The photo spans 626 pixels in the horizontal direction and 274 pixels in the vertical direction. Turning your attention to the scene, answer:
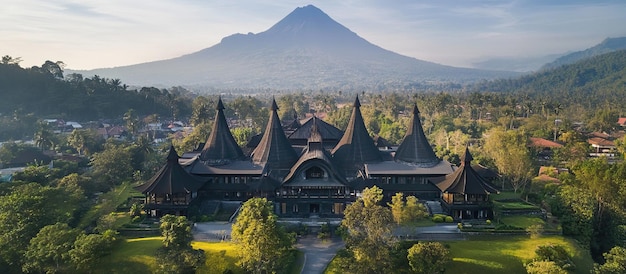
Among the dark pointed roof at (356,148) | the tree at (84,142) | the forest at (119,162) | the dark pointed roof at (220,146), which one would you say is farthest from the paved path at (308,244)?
the tree at (84,142)

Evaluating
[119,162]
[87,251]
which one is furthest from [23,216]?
[119,162]

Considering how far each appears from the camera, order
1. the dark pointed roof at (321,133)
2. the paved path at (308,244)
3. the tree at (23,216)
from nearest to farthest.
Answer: the tree at (23,216)
the paved path at (308,244)
the dark pointed roof at (321,133)

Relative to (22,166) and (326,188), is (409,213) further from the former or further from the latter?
(22,166)

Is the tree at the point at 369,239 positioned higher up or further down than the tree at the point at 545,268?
higher up

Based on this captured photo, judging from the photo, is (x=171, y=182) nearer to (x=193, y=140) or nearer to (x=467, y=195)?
(x=467, y=195)

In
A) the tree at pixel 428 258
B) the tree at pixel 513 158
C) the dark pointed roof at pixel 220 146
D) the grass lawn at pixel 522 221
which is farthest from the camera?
the tree at pixel 513 158

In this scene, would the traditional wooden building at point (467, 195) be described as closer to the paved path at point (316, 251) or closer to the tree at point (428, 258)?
the tree at point (428, 258)

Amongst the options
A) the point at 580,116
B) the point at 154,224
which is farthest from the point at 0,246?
the point at 580,116
